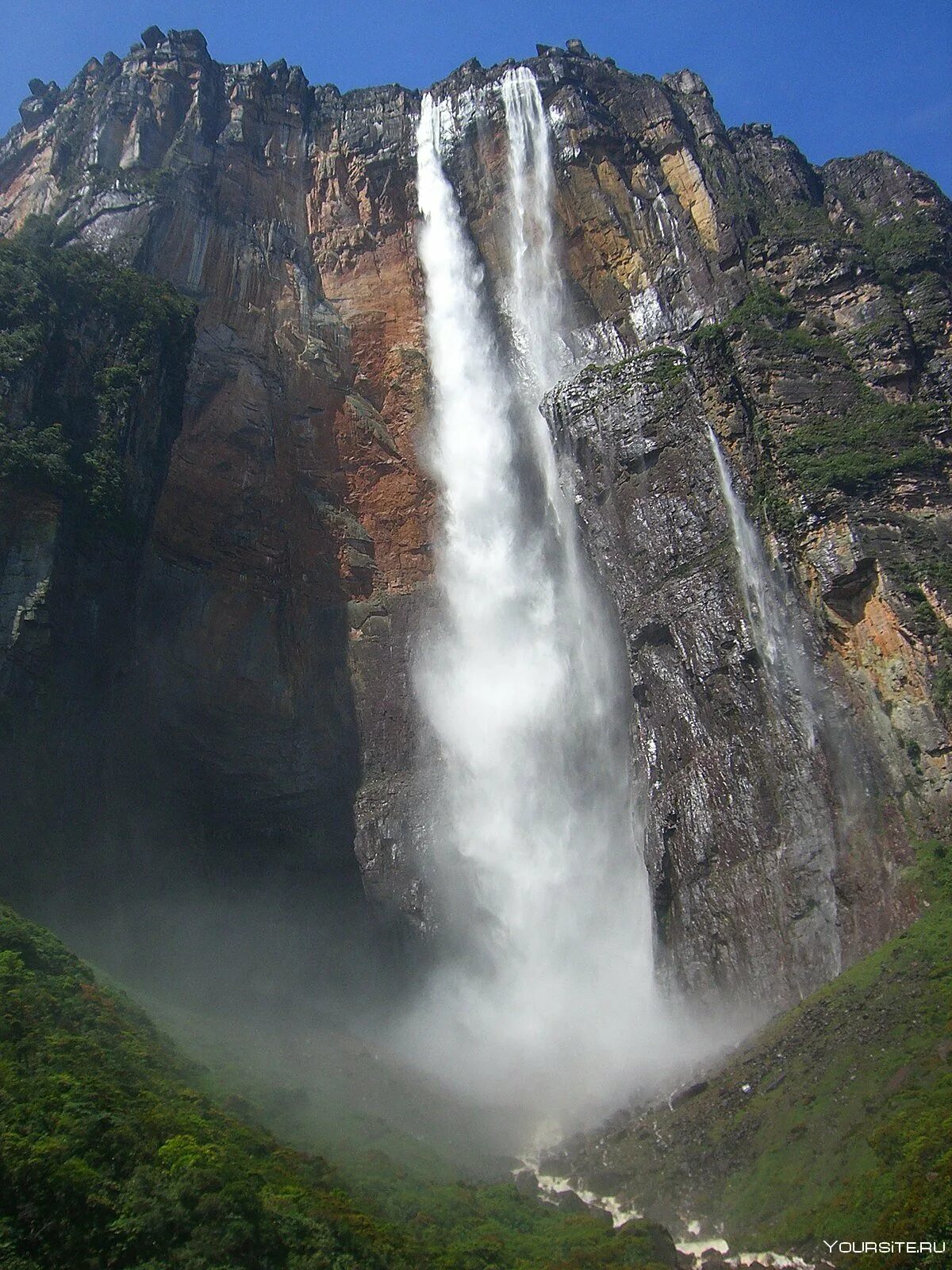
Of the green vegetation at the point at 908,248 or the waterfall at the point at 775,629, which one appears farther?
the green vegetation at the point at 908,248

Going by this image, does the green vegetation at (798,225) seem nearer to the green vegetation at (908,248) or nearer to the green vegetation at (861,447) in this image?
→ the green vegetation at (908,248)

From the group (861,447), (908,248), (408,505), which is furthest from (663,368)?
(408,505)

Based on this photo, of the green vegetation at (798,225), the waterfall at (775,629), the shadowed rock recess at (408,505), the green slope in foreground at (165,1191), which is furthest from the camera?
the green vegetation at (798,225)

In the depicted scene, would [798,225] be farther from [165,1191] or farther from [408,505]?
[165,1191]

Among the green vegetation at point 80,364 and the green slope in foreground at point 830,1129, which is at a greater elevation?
the green vegetation at point 80,364

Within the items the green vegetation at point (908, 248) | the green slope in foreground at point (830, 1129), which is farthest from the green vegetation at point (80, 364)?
the green vegetation at point (908, 248)

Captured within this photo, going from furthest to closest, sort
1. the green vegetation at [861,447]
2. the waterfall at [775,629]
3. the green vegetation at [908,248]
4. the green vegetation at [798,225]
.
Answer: the green vegetation at [798,225] → the green vegetation at [908,248] → the green vegetation at [861,447] → the waterfall at [775,629]

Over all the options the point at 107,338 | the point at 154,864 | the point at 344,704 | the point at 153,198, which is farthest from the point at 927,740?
the point at 153,198
